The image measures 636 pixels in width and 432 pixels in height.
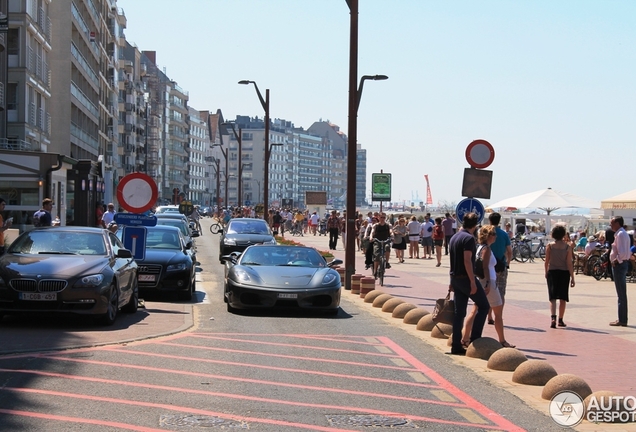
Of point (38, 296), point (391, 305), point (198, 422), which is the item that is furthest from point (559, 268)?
point (198, 422)

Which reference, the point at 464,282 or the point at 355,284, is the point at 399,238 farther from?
the point at 464,282

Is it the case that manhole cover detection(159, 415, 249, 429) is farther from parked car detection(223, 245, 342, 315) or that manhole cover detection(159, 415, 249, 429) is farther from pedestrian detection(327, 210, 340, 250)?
pedestrian detection(327, 210, 340, 250)

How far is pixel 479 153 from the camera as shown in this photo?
16.8 meters

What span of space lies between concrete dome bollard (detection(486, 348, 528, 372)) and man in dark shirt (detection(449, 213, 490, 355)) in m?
1.24

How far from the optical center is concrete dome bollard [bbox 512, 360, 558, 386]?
10.5 metres

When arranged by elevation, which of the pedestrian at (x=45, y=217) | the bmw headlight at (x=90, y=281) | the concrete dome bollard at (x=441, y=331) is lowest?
the concrete dome bollard at (x=441, y=331)

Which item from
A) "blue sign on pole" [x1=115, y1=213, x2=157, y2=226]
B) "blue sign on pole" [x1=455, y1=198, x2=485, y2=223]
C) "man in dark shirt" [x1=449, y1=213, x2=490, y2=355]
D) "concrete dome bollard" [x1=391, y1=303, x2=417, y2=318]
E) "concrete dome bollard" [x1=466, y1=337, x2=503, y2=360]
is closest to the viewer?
"concrete dome bollard" [x1=466, y1=337, x2=503, y2=360]

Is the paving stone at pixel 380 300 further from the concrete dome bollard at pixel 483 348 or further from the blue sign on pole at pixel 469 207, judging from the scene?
the concrete dome bollard at pixel 483 348

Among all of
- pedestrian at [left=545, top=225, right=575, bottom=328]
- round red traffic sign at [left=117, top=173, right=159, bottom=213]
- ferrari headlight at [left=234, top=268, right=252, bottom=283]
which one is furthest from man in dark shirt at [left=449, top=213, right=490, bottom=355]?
round red traffic sign at [left=117, top=173, right=159, bottom=213]

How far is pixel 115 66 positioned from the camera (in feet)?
370

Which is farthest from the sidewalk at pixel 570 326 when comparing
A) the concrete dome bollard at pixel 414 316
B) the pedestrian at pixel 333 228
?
the pedestrian at pixel 333 228

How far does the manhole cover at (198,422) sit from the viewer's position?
783cm

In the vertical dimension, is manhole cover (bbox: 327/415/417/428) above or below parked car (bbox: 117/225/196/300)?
below

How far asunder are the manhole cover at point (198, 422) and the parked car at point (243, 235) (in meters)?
26.2
